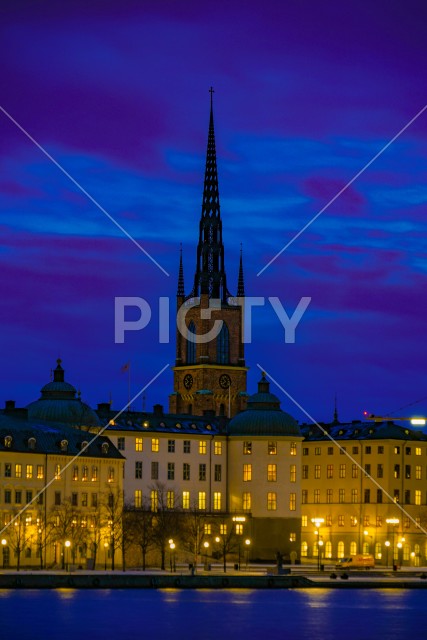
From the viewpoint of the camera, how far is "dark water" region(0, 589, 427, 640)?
463 feet

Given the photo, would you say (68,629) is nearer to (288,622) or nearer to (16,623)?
(16,623)

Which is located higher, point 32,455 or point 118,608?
point 32,455

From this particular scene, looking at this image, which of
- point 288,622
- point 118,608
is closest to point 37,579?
point 118,608

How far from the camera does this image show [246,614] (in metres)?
153

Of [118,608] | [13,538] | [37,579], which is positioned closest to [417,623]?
[118,608]

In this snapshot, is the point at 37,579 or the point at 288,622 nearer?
the point at 288,622

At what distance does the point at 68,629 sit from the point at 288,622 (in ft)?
46.5

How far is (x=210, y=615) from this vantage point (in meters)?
152

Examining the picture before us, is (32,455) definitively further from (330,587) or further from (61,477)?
(330,587)

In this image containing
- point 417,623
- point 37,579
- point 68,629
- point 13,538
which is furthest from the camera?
point 13,538

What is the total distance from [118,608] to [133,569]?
41.5m

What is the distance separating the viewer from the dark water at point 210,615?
141125 mm

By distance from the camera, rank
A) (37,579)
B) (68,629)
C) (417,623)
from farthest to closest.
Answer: (37,579)
(417,623)
(68,629)

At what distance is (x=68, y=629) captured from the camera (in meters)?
142
